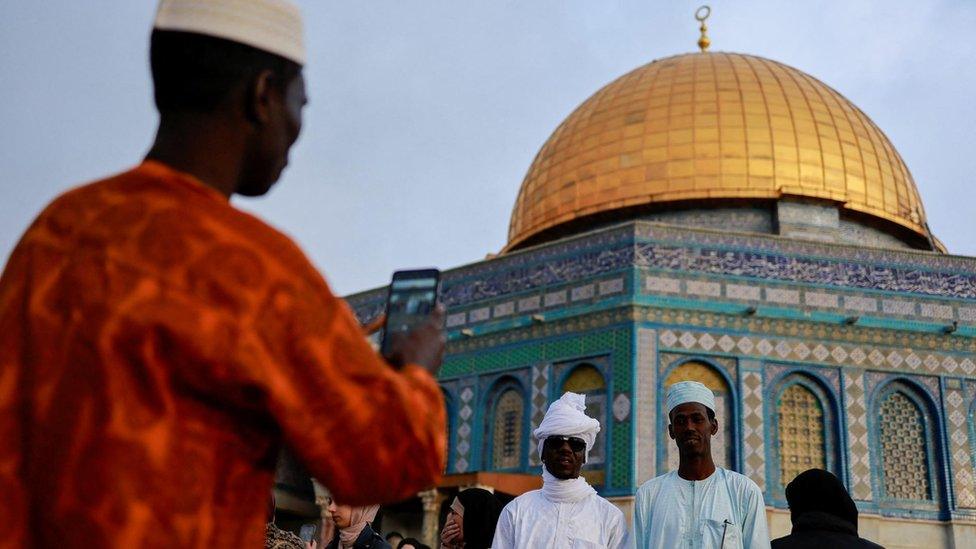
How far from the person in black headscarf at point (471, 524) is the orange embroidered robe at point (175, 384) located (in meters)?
3.35

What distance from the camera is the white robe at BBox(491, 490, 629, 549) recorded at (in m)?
4.48

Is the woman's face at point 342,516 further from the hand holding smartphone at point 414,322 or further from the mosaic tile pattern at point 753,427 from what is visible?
the mosaic tile pattern at point 753,427

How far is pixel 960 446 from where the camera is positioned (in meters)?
16.2

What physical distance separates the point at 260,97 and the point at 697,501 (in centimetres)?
330

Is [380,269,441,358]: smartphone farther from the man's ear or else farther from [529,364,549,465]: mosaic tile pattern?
[529,364,549,465]: mosaic tile pattern

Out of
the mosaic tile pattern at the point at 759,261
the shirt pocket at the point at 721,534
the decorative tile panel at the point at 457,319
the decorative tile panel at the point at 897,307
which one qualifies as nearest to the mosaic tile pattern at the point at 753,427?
the mosaic tile pattern at the point at 759,261

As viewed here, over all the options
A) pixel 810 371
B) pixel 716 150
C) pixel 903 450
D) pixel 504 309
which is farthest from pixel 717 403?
pixel 716 150

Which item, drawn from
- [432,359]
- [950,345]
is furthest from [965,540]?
[432,359]

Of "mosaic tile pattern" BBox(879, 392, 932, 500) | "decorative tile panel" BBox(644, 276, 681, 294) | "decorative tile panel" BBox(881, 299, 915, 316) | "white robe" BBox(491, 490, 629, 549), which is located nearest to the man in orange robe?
"white robe" BBox(491, 490, 629, 549)

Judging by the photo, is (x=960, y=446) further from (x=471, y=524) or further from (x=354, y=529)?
(x=354, y=529)

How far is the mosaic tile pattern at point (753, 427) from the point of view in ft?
50.8

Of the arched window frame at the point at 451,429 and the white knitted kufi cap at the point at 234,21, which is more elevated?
the arched window frame at the point at 451,429

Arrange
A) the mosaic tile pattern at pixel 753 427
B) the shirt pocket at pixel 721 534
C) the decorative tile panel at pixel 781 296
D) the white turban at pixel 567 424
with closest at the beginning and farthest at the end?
the shirt pocket at pixel 721 534, the white turban at pixel 567 424, the mosaic tile pattern at pixel 753 427, the decorative tile panel at pixel 781 296

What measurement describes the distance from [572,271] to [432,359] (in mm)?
15985
